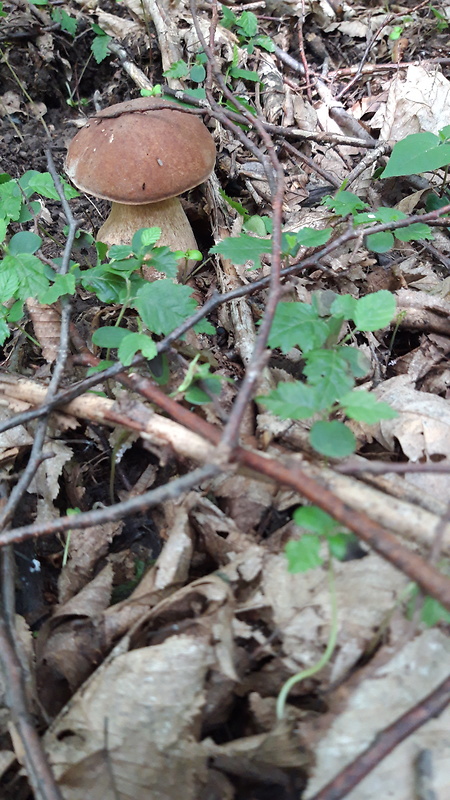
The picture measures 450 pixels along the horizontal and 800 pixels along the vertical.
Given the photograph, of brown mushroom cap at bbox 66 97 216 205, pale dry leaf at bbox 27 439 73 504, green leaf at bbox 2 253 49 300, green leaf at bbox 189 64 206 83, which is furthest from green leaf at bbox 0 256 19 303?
green leaf at bbox 189 64 206 83

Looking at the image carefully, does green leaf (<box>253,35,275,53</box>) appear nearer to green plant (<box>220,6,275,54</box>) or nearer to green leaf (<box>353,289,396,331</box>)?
green plant (<box>220,6,275,54</box>)

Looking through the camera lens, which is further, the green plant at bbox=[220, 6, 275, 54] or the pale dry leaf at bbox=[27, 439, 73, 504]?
the green plant at bbox=[220, 6, 275, 54]

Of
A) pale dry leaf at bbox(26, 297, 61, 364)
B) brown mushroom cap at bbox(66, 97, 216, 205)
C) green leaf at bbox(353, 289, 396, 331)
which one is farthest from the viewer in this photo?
brown mushroom cap at bbox(66, 97, 216, 205)

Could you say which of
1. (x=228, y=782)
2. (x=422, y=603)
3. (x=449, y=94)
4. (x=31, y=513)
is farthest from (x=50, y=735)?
(x=449, y=94)

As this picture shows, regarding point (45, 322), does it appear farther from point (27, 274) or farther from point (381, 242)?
point (381, 242)

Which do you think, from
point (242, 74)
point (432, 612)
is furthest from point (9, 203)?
point (242, 74)

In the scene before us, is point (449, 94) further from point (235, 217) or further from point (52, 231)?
point (52, 231)

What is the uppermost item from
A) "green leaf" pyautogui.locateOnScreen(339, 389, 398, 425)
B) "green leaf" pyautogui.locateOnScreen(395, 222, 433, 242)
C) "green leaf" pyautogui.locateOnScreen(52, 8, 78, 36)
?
"green leaf" pyautogui.locateOnScreen(52, 8, 78, 36)
